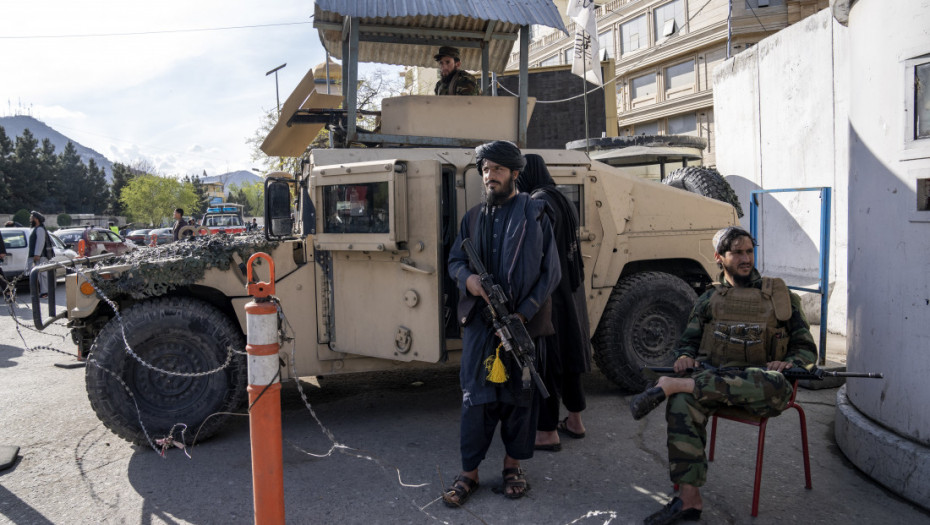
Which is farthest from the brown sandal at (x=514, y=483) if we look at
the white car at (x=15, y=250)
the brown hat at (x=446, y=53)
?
the white car at (x=15, y=250)

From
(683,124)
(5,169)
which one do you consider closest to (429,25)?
(683,124)

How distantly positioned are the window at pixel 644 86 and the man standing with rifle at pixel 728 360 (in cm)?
3701

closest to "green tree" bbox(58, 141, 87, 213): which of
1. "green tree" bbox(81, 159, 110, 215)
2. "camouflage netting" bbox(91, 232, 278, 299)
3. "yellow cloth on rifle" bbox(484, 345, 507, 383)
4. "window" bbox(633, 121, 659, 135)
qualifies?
"green tree" bbox(81, 159, 110, 215)

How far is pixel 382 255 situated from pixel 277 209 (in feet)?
2.95

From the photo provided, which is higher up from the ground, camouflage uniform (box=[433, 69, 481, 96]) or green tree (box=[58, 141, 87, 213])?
green tree (box=[58, 141, 87, 213])

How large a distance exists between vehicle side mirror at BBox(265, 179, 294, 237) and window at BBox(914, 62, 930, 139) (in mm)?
3730

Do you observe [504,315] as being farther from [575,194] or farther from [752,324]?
[575,194]

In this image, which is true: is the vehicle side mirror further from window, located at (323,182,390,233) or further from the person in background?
the person in background

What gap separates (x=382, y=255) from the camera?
160 inches

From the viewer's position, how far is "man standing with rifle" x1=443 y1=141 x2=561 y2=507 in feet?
10.4

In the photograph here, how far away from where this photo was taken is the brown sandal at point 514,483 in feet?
10.8

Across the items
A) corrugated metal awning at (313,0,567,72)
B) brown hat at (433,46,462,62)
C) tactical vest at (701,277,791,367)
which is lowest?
tactical vest at (701,277,791,367)

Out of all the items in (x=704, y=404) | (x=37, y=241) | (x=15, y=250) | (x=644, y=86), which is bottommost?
(x=704, y=404)

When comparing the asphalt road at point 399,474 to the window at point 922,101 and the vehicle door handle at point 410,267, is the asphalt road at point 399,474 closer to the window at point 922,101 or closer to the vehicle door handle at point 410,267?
the vehicle door handle at point 410,267
